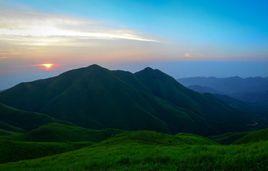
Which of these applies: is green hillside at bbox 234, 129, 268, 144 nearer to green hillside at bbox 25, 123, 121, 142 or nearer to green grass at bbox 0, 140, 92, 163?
green grass at bbox 0, 140, 92, 163

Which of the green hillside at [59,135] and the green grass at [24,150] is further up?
the green grass at [24,150]

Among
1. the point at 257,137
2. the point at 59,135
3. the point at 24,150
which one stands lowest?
the point at 59,135

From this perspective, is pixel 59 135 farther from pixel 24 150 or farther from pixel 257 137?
pixel 257 137

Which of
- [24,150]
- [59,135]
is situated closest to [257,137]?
[24,150]

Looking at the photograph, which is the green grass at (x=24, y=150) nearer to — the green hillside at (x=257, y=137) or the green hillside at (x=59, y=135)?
the green hillside at (x=257, y=137)

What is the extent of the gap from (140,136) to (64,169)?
36.1 m

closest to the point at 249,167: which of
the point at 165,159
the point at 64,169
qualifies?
the point at 165,159

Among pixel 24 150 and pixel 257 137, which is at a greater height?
pixel 257 137

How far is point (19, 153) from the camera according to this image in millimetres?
66750

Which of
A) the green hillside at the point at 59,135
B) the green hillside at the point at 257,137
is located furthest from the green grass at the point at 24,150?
the green hillside at the point at 59,135

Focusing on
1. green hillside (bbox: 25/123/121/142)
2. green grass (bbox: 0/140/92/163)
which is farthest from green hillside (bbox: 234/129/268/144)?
green hillside (bbox: 25/123/121/142)

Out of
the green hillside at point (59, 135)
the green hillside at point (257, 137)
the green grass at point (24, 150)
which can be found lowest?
the green hillside at point (59, 135)

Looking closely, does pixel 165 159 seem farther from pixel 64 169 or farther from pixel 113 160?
pixel 64 169

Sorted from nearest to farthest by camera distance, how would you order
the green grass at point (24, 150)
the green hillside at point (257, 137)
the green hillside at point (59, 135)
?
the green grass at point (24, 150), the green hillside at point (257, 137), the green hillside at point (59, 135)
